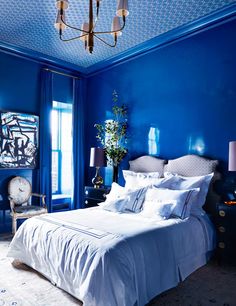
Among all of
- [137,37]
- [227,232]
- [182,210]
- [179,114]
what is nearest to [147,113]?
[179,114]

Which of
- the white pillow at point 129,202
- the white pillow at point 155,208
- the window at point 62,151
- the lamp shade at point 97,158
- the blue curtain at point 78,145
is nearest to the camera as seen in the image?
the white pillow at point 155,208

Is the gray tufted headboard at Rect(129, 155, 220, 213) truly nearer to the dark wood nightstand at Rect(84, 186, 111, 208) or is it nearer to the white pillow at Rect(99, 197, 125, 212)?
the dark wood nightstand at Rect(84, 186, 111, 208)

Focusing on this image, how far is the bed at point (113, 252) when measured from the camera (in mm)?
2051

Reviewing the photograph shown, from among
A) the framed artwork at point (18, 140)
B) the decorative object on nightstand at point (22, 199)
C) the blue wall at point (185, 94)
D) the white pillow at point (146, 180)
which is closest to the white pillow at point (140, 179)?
the white pillow at point (146, 180)

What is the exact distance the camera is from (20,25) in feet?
12.5

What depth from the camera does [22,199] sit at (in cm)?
453

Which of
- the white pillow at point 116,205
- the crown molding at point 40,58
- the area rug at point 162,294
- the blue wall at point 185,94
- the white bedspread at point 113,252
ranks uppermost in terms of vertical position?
the crown molding at point 40,58

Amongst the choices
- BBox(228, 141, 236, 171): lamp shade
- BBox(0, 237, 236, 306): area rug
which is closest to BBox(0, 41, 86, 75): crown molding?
BBox(0, 237, 236, 306): area rug

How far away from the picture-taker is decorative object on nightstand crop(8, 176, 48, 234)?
4.15m

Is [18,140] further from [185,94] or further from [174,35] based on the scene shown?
[174,35]

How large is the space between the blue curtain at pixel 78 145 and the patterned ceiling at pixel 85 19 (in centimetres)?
104

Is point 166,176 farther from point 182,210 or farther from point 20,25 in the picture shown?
point 20,25

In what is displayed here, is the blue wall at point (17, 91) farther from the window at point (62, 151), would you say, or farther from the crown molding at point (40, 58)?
the window at point (62, 151)

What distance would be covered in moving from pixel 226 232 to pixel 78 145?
3456 millimetres
